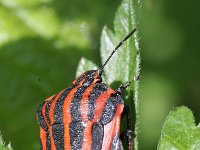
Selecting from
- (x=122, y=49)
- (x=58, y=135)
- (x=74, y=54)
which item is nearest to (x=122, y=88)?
(x=122, y=49)

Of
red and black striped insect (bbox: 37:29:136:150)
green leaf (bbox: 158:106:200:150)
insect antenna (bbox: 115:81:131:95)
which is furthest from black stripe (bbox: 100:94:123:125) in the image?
green leaf (bbox: 158:106:200:150)

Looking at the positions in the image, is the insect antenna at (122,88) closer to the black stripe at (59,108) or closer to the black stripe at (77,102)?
the black stripe at (77,102)

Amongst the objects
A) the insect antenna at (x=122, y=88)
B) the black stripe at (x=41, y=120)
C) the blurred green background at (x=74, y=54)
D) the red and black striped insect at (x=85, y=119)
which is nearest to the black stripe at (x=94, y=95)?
the red and black striped insect at (x=85, y=119)

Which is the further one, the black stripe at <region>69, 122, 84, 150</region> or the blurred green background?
the blurred green background

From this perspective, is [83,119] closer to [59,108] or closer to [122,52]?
[59,108]

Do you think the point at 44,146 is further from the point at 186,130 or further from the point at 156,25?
the point at 156,25

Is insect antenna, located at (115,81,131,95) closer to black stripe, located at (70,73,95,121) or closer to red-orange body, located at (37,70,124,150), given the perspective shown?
red-orange body, located at (37,70,124,150)

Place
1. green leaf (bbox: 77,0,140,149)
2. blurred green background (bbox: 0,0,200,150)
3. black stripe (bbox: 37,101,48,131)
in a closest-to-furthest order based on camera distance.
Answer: black stripe (bbox: 37,101,48,131) → green leaf (bbox: 77,0,140,149) → blurred green background (bbox: 0,0,200,150)

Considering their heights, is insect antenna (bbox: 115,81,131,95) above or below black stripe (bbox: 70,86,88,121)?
above
